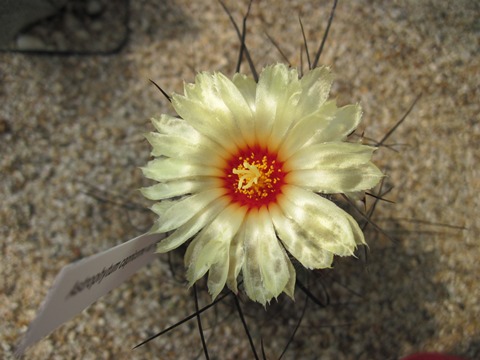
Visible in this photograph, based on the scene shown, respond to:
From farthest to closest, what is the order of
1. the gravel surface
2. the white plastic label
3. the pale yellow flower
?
the gravel surface < the pale yellow flower < the white plastic label

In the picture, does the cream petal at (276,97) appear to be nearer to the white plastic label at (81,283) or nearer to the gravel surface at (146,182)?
the white plastic label at (81,283)

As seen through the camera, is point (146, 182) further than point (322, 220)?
Yes

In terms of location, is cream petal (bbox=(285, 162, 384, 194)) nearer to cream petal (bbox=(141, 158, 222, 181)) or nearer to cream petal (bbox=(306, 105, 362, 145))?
cream petal (bbox=(306, 105, 362, 145))

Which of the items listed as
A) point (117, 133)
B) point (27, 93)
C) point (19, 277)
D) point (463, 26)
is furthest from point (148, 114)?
point (463, 26)

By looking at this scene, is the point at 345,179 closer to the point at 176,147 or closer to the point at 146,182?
the point at 176,147

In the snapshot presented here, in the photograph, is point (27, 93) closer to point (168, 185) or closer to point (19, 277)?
point (19, 277)

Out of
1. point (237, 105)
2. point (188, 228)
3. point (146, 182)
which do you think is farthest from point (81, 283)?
point (146, 182)

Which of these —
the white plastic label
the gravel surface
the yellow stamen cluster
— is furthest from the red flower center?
the gravel surface
